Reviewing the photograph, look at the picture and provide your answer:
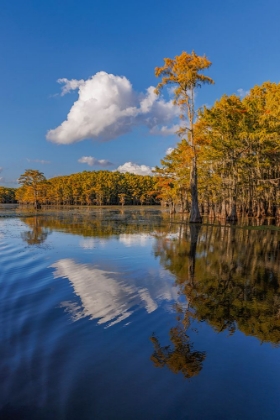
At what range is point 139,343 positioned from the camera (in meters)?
4.97

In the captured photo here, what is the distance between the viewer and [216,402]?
3.52 meters

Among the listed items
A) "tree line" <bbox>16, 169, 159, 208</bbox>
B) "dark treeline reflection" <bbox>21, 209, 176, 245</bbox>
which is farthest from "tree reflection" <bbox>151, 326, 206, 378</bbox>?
"tree line" <bbox>16, 169, 159, 208</bbox>

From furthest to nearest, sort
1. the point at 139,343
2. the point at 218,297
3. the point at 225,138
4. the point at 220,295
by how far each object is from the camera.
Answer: the point at 225,138
the point at 220,295
the point at 218,297
the point at 139,343

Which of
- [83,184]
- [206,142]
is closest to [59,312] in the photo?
[206,142]

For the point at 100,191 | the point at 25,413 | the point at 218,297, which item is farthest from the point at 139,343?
the point at 100,191

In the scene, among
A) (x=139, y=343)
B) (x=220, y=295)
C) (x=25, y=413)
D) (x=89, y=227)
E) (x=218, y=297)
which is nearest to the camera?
(x=25, y=413)

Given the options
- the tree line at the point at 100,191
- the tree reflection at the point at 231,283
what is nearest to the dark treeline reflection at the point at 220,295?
the tree reflection at the point at 231,283

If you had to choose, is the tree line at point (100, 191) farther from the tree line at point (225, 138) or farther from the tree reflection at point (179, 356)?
the tree reflection at point (179, 356)

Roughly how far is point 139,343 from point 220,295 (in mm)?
3206

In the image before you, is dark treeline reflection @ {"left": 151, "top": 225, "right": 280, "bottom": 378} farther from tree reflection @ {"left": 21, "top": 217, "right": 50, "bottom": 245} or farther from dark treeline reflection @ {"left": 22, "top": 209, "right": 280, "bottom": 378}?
tree reflection @ {"left": 21, "top": 217, "right": 50, "bottom": 245}

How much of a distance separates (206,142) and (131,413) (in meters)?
30.7

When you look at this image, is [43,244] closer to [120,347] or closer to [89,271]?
[89,271]

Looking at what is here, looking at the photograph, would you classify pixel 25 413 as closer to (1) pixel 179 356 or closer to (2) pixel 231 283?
(1) pixel 179 356

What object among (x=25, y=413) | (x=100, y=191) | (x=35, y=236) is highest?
(x=100, y=191)
